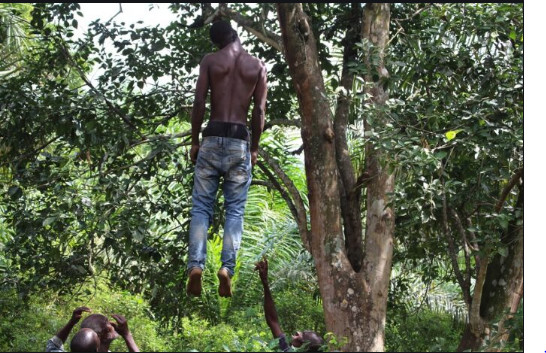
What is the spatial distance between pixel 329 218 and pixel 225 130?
63.7 inches

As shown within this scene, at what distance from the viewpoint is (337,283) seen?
6.90m

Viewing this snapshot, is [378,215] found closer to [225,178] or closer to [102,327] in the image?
[225,178]

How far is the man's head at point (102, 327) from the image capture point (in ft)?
16.9

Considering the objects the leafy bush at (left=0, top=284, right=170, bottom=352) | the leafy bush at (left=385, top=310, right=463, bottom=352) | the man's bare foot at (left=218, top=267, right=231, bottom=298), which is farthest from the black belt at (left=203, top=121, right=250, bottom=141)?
the leafy bush at (left=385, top=310, right=463, bottom=352)

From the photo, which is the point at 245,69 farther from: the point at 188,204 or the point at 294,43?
the point at 188,204

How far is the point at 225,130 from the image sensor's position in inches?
224

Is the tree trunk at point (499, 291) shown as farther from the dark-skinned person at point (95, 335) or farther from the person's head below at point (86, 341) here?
the person's head below at point (86, 341)

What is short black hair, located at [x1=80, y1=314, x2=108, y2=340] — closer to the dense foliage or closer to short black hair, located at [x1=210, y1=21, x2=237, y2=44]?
the dense foliage

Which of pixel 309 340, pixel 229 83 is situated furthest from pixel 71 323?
pixel 229 83

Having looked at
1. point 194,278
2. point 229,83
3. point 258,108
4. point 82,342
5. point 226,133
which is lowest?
point 82,342

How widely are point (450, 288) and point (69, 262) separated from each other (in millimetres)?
7617

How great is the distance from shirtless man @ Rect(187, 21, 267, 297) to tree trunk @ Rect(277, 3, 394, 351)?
47.7 inches

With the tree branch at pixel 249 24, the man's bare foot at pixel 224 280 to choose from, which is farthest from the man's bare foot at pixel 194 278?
the tree branch at pixel 249 24

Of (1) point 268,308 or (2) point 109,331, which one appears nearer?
(2) point 109,331
